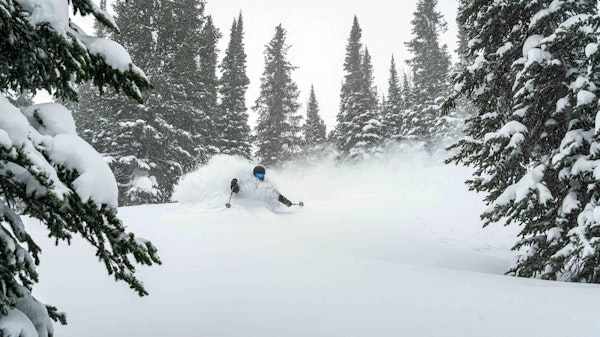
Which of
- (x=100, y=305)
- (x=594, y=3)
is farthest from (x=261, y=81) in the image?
(x=100, y=305)

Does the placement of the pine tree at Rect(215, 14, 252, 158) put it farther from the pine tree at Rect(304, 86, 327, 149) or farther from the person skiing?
the person skiing

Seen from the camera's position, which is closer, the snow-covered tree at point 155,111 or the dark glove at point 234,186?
the dark glove at point 234,186

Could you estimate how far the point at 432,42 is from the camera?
40156mm

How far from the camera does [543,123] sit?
6.48m

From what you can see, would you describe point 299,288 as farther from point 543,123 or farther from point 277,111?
point 277,111

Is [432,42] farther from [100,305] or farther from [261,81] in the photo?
[100,305]

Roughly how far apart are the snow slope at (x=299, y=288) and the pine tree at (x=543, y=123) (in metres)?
1.04

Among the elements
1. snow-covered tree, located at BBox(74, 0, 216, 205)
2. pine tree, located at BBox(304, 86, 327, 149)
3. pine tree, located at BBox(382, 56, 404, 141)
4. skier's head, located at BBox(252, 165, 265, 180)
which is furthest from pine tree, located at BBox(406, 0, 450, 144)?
skier's head, located at BBox(252, 165, 265, 180)

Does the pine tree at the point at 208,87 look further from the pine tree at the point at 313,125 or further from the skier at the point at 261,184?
the pine tree at the point at 313,125

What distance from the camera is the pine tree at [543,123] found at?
5.54 m

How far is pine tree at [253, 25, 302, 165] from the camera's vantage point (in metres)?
34.1

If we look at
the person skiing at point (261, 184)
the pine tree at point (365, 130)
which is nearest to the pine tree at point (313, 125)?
the pine tree at point (365, 130)

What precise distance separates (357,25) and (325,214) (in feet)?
105

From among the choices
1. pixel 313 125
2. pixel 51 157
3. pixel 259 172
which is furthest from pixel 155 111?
pixel 313 125
